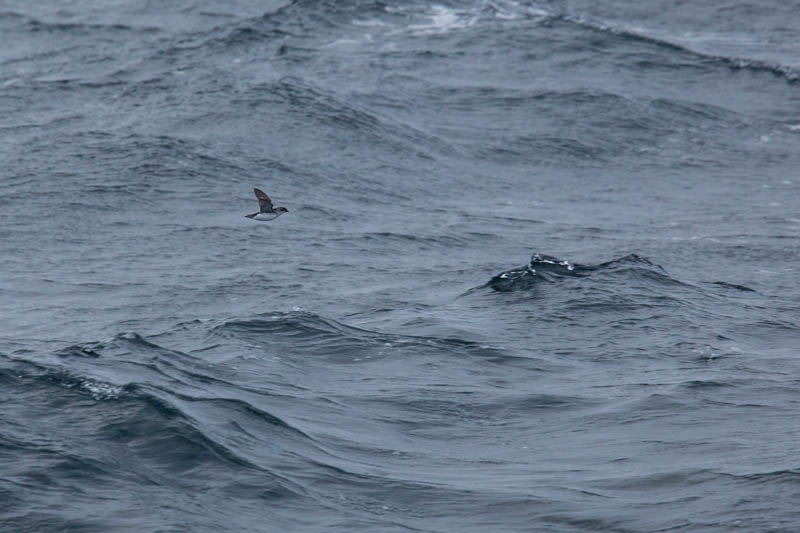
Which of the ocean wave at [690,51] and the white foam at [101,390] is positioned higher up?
the ocean wave at [690,51]

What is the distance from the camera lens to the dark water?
43.6ft

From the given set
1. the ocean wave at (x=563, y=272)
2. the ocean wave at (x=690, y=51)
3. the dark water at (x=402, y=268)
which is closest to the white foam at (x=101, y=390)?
the dark water at (x=402, y=268)

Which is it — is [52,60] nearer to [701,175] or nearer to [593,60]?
[593,60]

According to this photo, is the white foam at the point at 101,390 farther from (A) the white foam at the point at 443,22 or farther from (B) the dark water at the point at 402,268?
(A) the white foam at the point at 443,22

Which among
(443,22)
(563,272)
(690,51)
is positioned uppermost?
(443,22)

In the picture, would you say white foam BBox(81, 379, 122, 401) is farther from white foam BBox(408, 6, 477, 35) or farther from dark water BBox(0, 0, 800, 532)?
white foam BBox(408, 6, 477, 35)

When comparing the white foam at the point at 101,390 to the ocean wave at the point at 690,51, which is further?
the ocean wave at the point at 690,51

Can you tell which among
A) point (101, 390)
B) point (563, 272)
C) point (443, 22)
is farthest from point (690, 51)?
point (101, 390)

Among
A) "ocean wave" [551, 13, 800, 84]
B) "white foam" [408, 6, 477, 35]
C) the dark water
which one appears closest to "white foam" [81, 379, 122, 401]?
the dark water

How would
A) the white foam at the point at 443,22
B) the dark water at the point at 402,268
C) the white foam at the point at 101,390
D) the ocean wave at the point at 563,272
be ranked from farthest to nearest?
1. the white foam at the point at 443,22
2. the ocean wave at the point at 563,272
3. the white foam at the point at 101,390
4. the dark water at the point at 402,268

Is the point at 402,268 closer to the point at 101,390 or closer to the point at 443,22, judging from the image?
the point at 101,390

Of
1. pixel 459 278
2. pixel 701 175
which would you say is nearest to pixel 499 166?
pixel 701 175

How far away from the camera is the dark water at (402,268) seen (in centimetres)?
1329

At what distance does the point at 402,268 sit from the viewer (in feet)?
71.8
